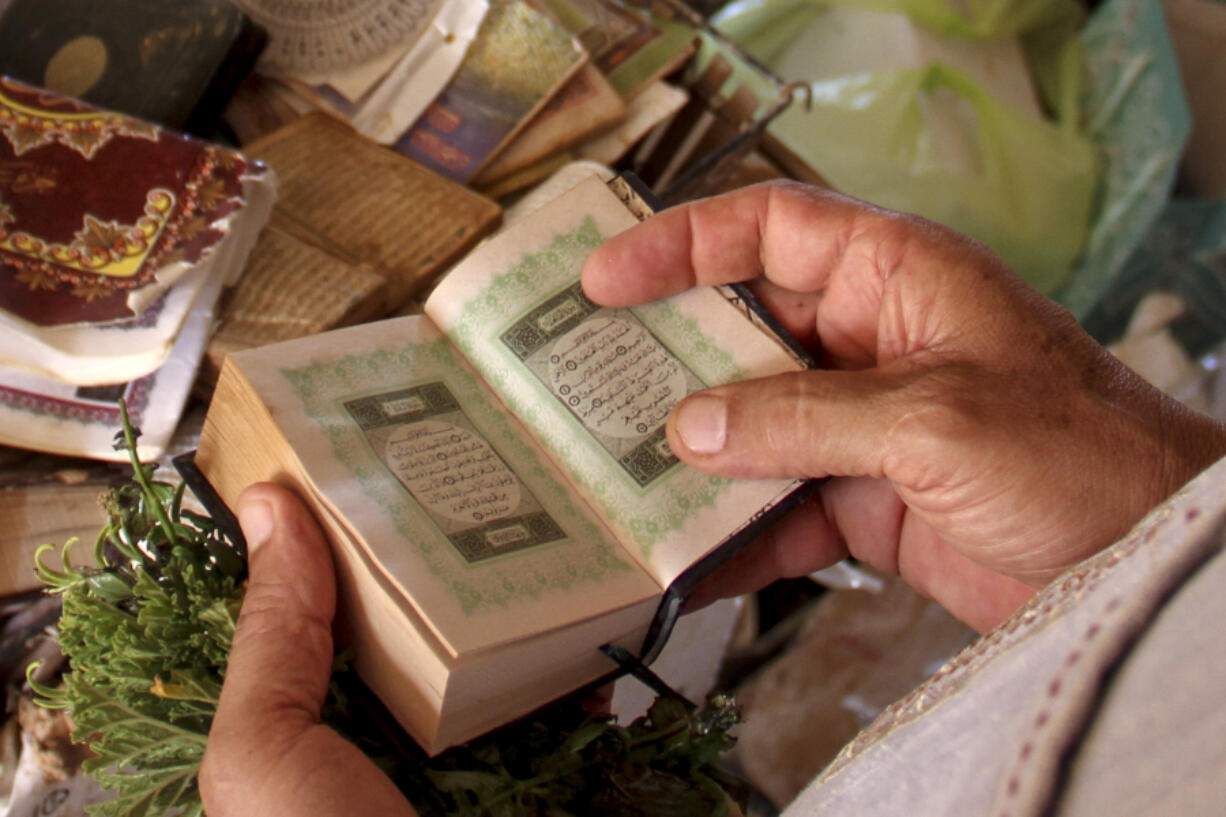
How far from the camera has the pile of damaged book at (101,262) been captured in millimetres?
727

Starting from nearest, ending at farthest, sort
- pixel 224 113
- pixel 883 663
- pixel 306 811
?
1. pixel 306 811
2. pixel 224 113
3. pixel 883 663

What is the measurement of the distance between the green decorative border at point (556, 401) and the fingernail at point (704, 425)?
32 millimetres

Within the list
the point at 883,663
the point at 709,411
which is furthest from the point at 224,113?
the point at 883,663

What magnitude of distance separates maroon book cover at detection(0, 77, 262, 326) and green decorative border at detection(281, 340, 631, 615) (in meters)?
0.28

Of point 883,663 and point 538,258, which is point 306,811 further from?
point 883,663

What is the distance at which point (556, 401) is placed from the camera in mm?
591

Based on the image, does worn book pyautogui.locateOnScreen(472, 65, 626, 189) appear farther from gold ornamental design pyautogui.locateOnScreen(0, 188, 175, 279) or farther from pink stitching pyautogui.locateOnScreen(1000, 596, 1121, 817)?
pink stitching pyautogui.locateOnScreen(1000, 596, 1121, 817)

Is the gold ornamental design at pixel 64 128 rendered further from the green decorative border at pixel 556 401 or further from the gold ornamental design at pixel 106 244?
the green decorative border at pixel 556 401

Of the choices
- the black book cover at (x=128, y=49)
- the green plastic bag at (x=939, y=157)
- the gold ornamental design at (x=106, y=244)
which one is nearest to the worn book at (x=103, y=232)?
the gold ornamental design at (x=106, y=244)

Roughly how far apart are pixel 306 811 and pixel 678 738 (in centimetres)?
22

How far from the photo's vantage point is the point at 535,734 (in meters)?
0.55

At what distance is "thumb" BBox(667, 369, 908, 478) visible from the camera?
21.7 inches

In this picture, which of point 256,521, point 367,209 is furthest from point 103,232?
point 256,521

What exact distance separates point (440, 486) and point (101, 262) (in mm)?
414
